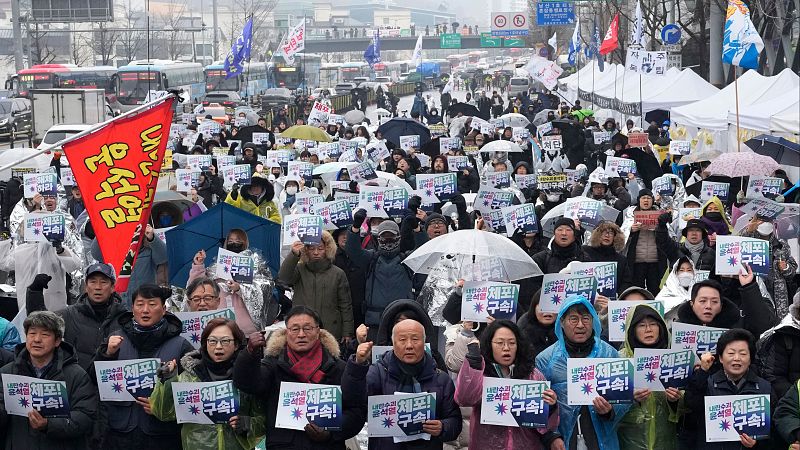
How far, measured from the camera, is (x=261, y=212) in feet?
42.9

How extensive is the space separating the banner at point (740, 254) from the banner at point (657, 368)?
209cm

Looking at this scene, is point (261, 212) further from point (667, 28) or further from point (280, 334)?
point (667, 28)

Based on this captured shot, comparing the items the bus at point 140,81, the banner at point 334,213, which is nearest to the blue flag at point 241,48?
the bus at point 140,81

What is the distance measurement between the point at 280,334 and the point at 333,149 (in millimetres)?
13565

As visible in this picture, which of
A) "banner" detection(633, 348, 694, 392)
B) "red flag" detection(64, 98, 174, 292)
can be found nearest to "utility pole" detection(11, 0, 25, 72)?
"red flag" detection(64, 98, 174, 292)

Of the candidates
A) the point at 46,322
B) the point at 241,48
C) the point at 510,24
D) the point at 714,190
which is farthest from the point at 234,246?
the point at 510,24

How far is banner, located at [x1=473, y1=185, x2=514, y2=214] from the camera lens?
1341 cm

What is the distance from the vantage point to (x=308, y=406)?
20.5 ft

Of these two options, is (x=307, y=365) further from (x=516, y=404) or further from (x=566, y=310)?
(x=566, y=310)

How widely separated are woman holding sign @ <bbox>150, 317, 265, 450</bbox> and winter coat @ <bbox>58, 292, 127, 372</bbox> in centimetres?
110

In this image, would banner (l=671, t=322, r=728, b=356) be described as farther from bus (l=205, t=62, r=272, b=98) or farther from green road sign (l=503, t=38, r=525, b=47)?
green road sign (l=503, t=38, r=525, b=47)

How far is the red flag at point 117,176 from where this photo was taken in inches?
333

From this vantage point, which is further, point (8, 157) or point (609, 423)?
point (8, 157)

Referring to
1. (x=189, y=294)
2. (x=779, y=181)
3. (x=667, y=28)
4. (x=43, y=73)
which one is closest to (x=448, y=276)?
(x=189, y=294)
